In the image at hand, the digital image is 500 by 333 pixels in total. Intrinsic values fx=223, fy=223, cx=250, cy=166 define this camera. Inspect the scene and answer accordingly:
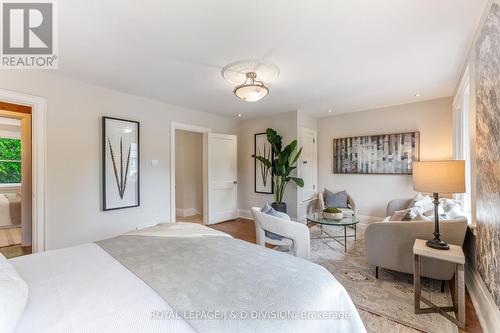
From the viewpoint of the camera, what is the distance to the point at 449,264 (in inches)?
81.1

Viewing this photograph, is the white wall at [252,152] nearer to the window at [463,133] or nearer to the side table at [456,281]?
the window at [463,133]

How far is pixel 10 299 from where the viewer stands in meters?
0.81

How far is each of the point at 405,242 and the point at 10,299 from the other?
9.36 ft

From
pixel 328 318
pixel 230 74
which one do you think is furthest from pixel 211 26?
pixel 328 318

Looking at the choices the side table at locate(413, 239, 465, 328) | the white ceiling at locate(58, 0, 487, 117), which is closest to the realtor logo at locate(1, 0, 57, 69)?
the white ceiling at locate(58, 0, 487, 117)

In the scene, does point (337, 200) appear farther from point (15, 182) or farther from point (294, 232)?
point (15, 182)

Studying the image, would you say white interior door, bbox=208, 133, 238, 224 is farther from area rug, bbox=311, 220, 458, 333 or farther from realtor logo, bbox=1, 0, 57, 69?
realtor logo, bbox=1, 0, 57, 69

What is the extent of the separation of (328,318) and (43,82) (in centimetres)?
377

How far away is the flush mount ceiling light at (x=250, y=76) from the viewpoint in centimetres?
233

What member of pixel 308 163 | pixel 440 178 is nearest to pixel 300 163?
pixel 308 163

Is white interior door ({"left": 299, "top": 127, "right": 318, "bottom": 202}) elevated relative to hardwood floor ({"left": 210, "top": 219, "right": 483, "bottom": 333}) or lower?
elevated

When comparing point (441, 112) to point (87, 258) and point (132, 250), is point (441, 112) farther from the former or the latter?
point (87, 258)

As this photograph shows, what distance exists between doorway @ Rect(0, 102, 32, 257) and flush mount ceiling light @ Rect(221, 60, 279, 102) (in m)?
3.31

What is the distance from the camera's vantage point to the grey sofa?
2.07 metres
